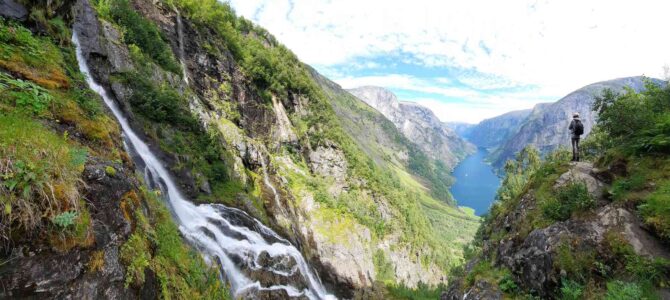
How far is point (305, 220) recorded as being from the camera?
54375mm

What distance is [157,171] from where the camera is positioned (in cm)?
2272

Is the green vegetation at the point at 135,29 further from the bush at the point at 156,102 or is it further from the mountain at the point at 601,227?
the mountain at the point at 601,227

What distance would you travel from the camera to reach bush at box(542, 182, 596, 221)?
43.3ft

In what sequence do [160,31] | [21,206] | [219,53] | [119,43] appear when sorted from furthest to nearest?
[219,53] < [160,31] < [119,43] < [21,206]

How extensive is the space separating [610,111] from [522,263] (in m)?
8.30

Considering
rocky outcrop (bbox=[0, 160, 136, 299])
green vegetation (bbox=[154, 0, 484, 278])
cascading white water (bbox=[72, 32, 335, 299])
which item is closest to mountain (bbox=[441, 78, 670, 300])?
cascading white water (bbox=[72, 32, 335, 299])

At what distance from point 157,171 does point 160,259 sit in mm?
13016

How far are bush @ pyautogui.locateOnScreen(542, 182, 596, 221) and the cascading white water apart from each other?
55.7ft

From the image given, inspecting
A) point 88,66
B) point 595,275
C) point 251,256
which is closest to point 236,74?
point 88,66

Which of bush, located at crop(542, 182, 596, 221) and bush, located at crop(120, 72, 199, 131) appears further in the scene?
bush, located at crop(120, 72, 199, 131)

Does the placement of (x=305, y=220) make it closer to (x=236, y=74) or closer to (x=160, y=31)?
(x=236, y=74)

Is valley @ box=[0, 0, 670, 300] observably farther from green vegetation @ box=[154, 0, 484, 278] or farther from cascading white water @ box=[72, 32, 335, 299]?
green vegetation @ box=[154, 0, 484, 278]

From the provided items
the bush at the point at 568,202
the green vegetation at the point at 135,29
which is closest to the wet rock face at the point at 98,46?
the green vegetation at the point at 135,29

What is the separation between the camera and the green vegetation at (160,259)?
372 inches
